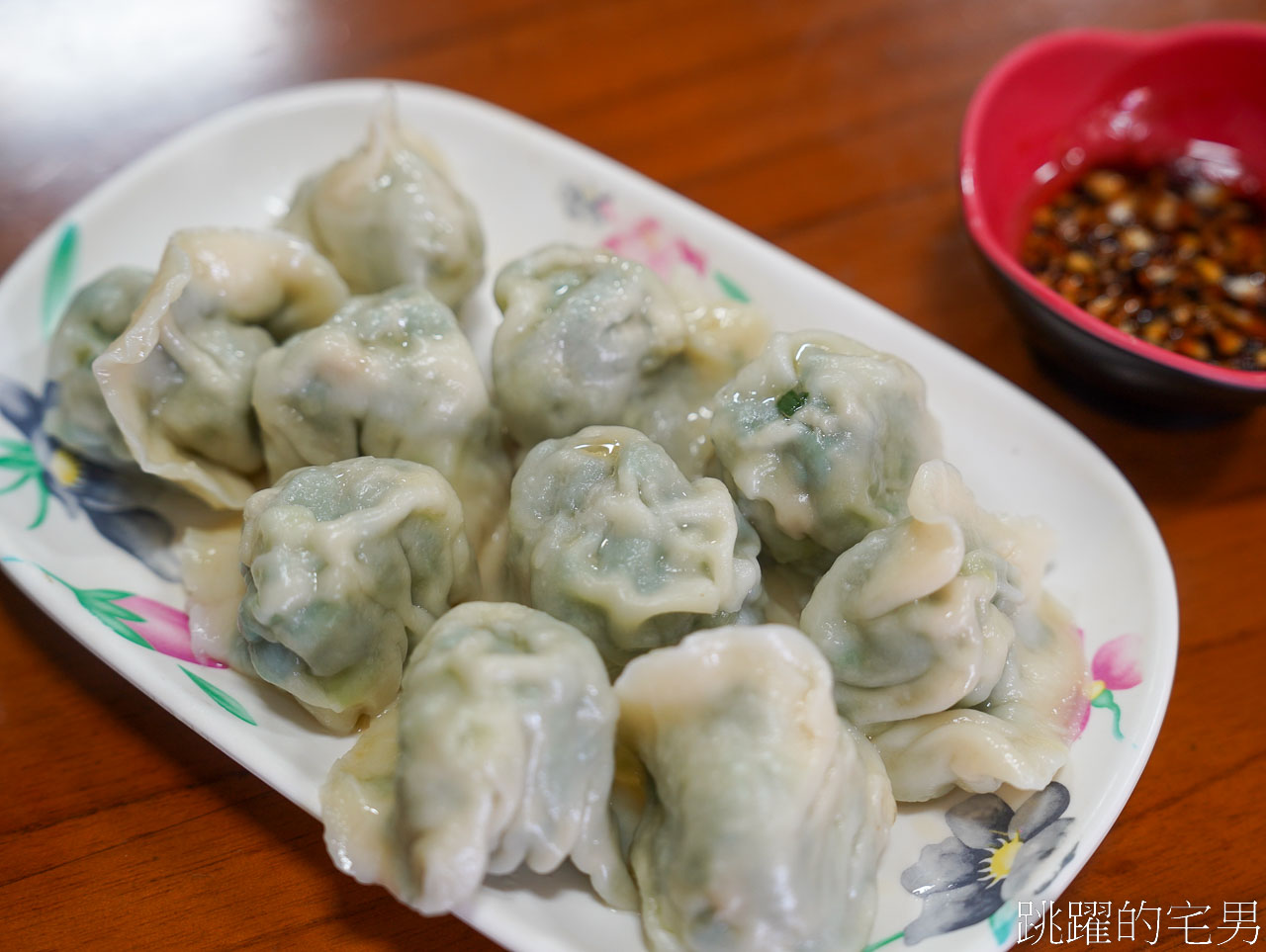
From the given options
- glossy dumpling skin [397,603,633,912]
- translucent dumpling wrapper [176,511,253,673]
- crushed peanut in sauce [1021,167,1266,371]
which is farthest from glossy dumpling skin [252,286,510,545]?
crushed peanut in sauce [1021,167,1266,371]

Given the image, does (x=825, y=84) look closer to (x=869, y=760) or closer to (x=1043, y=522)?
(x=1043, y=522)

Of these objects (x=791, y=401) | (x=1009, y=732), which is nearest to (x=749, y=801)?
(x=1009, y=732)

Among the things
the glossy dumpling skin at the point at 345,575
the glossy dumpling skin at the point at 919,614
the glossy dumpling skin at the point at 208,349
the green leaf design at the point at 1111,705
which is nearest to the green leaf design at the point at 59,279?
the glossy dumpling skin at the point at 208,349

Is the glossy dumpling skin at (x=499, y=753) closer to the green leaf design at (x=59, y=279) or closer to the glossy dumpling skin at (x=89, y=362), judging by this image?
the glossy dumpling skin at (x=89, y=362)

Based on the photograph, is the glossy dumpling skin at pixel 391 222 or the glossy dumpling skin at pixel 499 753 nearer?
Result: the glossy dumpling skin at pixel 499 753

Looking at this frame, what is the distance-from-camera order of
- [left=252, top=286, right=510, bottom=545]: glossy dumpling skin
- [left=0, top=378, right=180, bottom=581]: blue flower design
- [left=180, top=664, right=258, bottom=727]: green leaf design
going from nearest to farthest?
[left=180, top=664, right=258, bottom=727]: green leaf design
[left=252, top=286, right=510, bottom=545]: glossy dumpling skin
[left=0, top=378, right=180, bottom=581]: blue flower design

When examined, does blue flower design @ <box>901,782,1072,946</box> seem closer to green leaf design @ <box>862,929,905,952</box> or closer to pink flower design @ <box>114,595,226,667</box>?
green leaf design @ <box>862,929,905,952</box>
